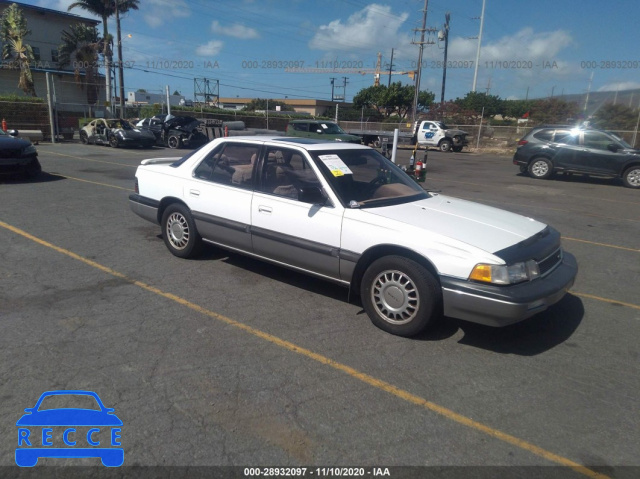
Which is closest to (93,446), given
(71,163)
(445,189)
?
(445,189)

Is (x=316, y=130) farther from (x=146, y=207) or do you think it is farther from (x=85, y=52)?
(x=85, y=52)

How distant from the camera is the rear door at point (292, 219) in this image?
4.36 meters

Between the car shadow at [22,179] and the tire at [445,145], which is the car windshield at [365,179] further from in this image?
the tire at [445,145]

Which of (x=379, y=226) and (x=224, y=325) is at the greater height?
(x=379, y=226)

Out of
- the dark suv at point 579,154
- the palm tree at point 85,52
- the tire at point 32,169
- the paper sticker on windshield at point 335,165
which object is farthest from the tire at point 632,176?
the palm tree at point 85,52

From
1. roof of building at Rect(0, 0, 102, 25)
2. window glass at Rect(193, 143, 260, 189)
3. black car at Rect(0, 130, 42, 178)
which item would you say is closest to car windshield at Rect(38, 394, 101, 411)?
window glass at Rect(193, 143, 260, 189)

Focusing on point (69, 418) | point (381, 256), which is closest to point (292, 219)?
point (381, 256)

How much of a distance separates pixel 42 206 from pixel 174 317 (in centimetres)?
565

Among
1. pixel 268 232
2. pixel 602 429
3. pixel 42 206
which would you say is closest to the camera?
pixel 602 429

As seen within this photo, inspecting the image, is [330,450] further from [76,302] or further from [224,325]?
[76,302]

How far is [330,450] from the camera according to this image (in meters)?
2.64

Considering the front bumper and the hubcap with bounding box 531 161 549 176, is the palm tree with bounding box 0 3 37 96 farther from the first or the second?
the front bumper

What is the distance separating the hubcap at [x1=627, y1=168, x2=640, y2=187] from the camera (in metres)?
14.5

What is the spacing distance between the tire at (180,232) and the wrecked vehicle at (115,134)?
16.5 metres
